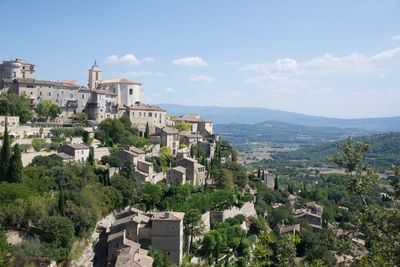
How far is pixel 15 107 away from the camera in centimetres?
4791

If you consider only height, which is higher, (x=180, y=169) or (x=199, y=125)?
(x=199, y=125)

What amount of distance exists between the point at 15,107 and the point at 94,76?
2093 cm

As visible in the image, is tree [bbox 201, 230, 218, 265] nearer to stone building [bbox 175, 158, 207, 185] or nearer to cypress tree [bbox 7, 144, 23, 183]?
stone building [bbox 175, 158, 207, 185]

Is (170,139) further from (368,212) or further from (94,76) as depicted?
(368,212)

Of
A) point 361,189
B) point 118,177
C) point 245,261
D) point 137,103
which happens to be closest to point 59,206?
point 118,177

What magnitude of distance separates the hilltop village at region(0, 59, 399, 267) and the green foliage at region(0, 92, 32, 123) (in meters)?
0.14

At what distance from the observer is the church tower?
67438mm

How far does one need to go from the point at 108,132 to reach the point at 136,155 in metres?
7.20

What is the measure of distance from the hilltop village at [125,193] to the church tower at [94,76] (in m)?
0.16

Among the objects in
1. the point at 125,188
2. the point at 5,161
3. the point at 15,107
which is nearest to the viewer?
the point at 5,161

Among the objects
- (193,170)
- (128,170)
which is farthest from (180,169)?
(128,170)

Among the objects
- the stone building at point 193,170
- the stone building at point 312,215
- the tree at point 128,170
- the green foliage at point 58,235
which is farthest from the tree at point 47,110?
the stone building at point 312,215

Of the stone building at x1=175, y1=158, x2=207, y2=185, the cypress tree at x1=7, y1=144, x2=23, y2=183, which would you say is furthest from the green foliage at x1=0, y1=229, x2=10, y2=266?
the stone building at x1=175, y1=158, x2=207, y2=185

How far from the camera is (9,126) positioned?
4459 centimetres
